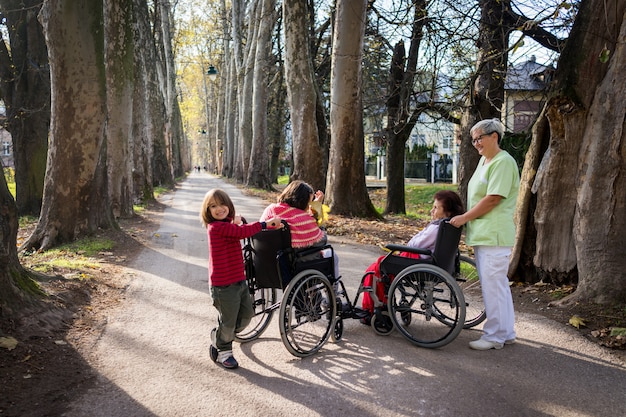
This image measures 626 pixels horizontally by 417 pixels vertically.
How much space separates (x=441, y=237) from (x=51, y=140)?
23.4 feet

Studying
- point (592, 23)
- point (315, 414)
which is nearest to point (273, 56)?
point (592, 23)

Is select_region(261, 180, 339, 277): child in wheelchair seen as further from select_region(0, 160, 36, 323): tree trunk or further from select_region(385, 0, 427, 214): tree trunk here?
select_region(385, 0, 427, 214): tree trunk

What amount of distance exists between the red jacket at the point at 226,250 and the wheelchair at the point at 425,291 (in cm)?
130

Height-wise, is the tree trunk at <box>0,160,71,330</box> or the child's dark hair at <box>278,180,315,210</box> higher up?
the child's dark hair at <box>278,180,315,210</box>

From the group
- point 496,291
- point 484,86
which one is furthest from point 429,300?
point 484,86

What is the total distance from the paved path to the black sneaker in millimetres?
42

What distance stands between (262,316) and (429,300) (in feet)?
5.04

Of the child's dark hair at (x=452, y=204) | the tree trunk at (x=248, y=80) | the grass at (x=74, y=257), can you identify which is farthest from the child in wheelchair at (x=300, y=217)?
the tree trunk at (x=248, y=80)

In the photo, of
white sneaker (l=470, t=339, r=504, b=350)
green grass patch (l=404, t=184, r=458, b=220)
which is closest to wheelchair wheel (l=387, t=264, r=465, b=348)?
white sneaker (l=470, t=339, r=504, b=350)

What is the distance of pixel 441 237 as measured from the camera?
426 centimetres

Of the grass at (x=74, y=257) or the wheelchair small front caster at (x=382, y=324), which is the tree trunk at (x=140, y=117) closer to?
the grass at (x=74, y=257)

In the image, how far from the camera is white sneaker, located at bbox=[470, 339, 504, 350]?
4230 mm

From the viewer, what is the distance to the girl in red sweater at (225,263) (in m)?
3.83

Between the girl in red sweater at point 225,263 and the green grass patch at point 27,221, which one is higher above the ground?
the girl in red sweater at point 225,263
